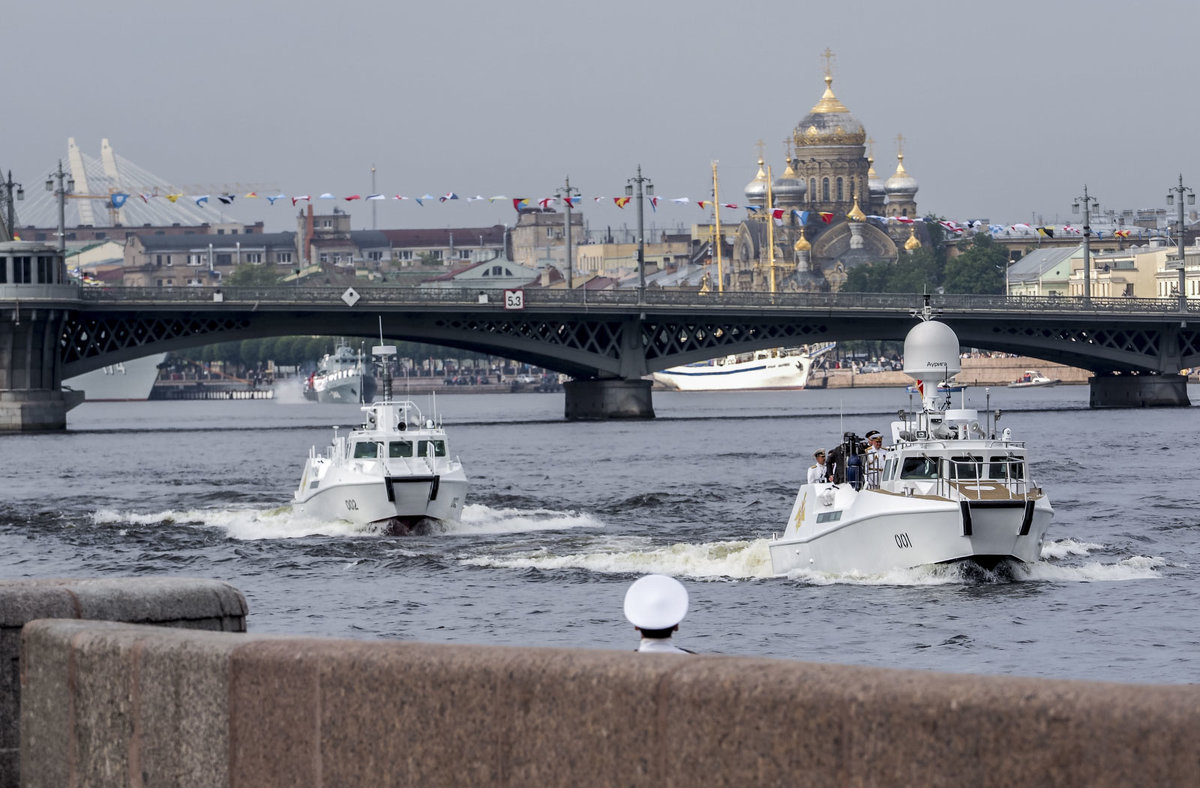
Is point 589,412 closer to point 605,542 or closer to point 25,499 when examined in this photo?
point 25,499

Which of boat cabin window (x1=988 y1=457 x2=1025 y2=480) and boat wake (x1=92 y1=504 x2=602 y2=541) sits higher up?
boat cabin window (x1=988 y1=457 x2=1025 y2=480)

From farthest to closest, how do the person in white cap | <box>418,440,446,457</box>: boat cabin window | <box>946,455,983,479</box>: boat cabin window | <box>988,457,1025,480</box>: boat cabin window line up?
<box>418,440,446,457</box>: boat cabin window < <box>988,457,1025,480</box>: boat cabin window < <box>946,455,983,479</box>: boat cabin window < the person in white cap

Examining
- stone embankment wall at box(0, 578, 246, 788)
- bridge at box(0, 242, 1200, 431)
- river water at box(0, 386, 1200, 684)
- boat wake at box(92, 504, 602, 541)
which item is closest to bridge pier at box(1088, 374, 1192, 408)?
bridge at box(0, 242, 1200, 431)

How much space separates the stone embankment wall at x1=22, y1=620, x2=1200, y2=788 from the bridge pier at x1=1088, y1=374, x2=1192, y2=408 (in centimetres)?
11533

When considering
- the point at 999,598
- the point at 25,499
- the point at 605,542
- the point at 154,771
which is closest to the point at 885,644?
the point at 999,598

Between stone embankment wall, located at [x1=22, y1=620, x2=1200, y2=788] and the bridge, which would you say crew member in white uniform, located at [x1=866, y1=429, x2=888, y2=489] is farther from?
the bridge

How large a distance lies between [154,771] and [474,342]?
97.1 meters

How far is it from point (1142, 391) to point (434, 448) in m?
84.6

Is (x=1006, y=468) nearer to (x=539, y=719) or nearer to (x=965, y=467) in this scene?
(x=965, y=467)

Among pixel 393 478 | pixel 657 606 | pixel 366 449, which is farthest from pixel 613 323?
pixel 657 606

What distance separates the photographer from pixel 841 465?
1267 inches

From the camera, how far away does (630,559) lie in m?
37.3

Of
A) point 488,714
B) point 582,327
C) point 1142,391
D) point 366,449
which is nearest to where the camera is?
point 488,714

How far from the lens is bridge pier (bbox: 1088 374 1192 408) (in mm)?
119812
